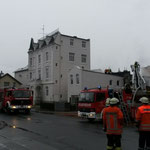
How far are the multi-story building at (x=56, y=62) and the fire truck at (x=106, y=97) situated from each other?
81.8 feet

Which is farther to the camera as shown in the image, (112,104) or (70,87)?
(70,87)

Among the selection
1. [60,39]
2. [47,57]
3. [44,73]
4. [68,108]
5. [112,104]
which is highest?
[60,39]

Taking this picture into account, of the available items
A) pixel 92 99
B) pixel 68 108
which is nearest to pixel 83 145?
pixel 92 99

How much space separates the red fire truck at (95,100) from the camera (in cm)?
1644

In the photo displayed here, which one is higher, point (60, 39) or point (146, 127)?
point (60, 39)

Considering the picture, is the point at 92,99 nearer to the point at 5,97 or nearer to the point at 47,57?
the point at 5,97

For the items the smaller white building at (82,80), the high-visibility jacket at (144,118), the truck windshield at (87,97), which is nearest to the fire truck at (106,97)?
the truck windshield at (87,97)

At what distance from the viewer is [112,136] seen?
6.65 metres

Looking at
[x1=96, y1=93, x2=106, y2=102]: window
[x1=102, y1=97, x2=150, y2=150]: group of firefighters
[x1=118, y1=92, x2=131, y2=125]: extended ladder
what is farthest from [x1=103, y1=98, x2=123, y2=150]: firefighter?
[x1=96, y1=93, x2=106, y2=102]: window

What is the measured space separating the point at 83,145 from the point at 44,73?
36.3 m

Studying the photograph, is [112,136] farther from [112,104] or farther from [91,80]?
[91,80]

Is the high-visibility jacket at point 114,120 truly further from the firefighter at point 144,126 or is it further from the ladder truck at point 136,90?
the ladder truck at point 136,90

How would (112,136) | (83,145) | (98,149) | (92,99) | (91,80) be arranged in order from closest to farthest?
(112,136) → (98,149) → (83,145) → (92,99) → (91,80)

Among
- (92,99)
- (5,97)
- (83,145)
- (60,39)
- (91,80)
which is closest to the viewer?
(83,145)
